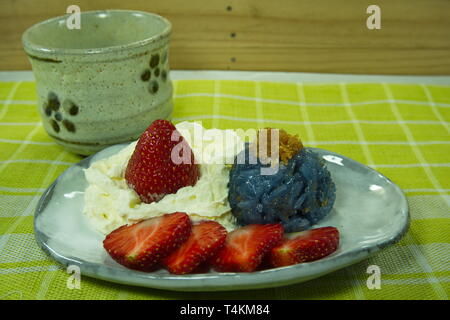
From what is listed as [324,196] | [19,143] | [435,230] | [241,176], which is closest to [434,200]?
[435,230]

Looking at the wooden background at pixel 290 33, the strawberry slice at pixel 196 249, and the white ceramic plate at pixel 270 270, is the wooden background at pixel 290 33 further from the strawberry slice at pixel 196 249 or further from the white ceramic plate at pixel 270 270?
the strawberry slice at pixel 196 249

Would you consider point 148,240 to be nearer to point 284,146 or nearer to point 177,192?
point 177,192

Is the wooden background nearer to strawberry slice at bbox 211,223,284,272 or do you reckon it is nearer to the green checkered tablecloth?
the green checkered tablecloth

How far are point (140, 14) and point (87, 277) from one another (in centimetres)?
77

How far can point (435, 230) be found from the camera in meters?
0.97

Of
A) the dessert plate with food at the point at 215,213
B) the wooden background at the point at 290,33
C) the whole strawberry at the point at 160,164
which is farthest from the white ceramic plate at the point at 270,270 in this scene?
the wooden background at the point at 290,33

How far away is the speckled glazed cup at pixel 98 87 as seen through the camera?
116cm

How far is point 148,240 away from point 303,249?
0.23 meters

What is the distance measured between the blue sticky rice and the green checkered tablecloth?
4.5 inches

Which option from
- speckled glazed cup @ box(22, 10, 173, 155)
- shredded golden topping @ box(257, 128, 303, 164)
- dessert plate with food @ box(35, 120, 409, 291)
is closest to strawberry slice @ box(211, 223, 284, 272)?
dessert plate with food @ box(35, 120, 409, 291)

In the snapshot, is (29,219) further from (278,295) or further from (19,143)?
(278,295)

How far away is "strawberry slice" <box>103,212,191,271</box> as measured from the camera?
79 cm

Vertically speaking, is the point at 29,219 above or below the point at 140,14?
below

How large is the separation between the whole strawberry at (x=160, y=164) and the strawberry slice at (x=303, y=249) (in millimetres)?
243
